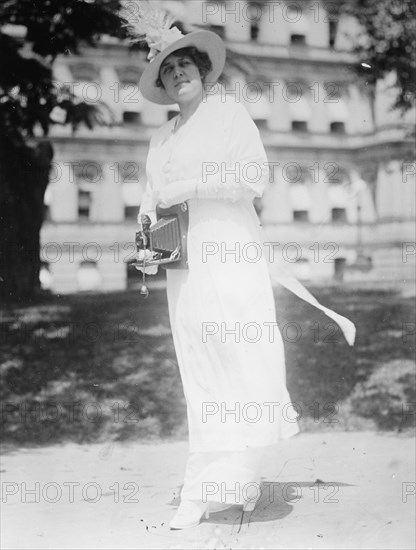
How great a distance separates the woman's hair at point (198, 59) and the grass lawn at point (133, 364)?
5.35 feet

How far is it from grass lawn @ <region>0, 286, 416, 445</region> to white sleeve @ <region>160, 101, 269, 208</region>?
4.79ft

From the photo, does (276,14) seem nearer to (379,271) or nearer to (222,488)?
(379,271)

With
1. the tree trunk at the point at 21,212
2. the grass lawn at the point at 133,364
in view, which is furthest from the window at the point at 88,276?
the tree trunk at the point at 21,212

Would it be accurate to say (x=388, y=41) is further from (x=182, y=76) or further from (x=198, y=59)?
(x=182, y=76)

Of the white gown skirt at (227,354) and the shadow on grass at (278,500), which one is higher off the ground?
the white gown skirt at (227,354)

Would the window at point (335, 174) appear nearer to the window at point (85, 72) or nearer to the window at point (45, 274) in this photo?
the window at point (85, 72)

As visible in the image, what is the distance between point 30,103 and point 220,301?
207 centimetres

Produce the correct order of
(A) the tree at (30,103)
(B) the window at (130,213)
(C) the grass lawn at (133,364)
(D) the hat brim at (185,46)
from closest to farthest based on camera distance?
1. (D) the hat brim at (185,46)
2. (B) the window at (130,213)
3. (A) the tree at (30,103)
4. (C) the grass lawn at (133,364)

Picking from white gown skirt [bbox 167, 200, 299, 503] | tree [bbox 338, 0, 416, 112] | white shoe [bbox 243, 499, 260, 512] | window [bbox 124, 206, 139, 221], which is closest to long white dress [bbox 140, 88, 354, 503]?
white gown skirt [bbox 167, 200, 299, 503]

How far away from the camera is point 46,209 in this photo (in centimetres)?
527

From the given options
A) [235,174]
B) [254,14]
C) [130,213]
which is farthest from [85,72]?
[235,174]

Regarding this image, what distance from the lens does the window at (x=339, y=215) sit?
17.6ft

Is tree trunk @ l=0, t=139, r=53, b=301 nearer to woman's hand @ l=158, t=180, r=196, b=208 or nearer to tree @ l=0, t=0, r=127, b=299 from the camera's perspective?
tree @ l=0, t=0, r=127, b=299

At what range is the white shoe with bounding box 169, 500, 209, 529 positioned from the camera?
13.4 ft
